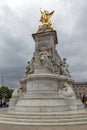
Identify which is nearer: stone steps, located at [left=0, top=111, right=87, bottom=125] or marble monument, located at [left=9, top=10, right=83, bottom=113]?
stone steps, located at [left=0, top=111, right=87, bottom=125]

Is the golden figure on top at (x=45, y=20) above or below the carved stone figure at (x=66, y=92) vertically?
above

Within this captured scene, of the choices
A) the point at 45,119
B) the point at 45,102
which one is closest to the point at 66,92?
the point at 45,102

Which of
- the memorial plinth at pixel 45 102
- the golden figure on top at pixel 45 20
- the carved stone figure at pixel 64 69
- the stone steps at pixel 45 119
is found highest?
the golden figure on top at pixel 45 20

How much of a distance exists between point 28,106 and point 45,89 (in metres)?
3.42

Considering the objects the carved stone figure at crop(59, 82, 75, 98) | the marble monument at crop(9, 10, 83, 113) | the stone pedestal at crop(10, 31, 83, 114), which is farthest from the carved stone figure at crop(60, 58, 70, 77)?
the carved stone figure at crop(59, 82, 75, 98)

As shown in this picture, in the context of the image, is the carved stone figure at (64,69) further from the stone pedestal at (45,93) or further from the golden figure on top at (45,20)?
the golden figure on top at (45,20)

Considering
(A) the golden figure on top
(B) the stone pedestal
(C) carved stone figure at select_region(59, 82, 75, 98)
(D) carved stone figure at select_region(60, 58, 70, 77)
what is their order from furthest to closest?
1. (A) the golden figure on top
2. (D) carved stone figure at select_region(60, 58, 70, 77)
3. (C) carved stone figure at select_region(59, 82, 75, 98)
4. (B) the stone pedestal

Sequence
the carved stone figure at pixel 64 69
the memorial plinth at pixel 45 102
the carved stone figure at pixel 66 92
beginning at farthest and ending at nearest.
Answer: the carved stone figure at pixel 64 69 < the carved stone figure at pixel 66 92 < the memorial plinth at pixel 45 102

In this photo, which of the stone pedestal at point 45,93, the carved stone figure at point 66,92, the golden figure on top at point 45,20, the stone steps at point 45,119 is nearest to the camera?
the stone steps at point 45,119

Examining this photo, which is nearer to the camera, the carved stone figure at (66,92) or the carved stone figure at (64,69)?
the carved stone figure at (66,92)

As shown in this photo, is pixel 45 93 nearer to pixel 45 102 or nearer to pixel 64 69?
pixel 45 102

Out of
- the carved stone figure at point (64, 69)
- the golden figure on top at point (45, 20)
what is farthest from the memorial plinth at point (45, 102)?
the golden figure on top at point (45, 20)

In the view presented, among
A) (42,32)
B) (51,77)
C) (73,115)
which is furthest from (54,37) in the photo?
(73,115)

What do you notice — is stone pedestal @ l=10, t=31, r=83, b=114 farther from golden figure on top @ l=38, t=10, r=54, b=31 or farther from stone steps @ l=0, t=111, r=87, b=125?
golden figure on top @ l=38, t=10, r=54, b=31
